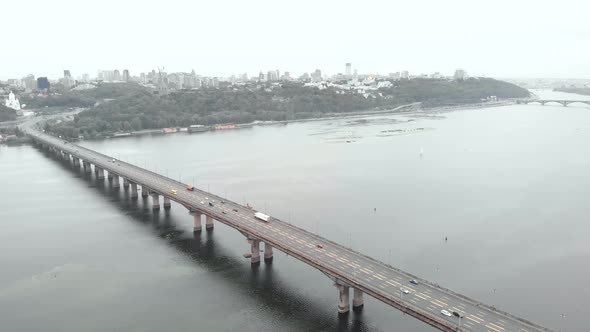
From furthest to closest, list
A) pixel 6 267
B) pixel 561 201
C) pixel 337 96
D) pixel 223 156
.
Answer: pixel 337 96 < pixel 223 156 < pixel 561 201 < pixel 6 267

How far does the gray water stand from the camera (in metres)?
21.3

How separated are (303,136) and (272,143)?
9451 mm

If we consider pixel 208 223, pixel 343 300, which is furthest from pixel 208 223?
pixel 343 300

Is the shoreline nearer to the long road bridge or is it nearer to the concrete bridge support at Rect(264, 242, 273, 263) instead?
the long road bridge

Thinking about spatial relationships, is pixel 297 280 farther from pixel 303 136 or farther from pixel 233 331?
pixel 303 136

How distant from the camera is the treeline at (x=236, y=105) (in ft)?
290

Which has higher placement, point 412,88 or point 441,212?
point 412,88

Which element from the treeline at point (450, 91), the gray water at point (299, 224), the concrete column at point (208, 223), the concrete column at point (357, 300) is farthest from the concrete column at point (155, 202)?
the treeline at point (450, 91)

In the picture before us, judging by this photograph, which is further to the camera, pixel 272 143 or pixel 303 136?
pixel 303 136

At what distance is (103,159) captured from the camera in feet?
168

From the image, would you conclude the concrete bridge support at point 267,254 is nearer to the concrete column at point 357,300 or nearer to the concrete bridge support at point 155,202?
the concrete column at point 357,300

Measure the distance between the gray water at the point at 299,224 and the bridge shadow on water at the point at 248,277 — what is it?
89mm

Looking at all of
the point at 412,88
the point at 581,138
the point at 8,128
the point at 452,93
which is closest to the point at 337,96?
the point at 412,88

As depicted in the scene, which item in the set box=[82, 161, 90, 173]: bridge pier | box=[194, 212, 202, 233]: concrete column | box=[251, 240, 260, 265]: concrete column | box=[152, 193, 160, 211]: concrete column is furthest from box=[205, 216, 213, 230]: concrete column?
box=[82, 161, 90, 173]: bridge pier
